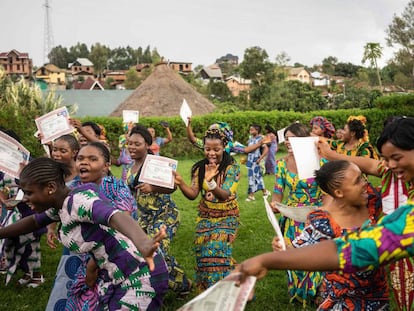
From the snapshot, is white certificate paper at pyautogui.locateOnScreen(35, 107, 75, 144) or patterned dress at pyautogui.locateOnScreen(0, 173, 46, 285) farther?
white certificate paper at pyautogui.locateOnScreen(35, 107, 75, 144)

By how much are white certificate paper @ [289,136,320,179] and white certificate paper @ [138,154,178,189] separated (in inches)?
46.7

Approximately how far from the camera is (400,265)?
2.88 meters

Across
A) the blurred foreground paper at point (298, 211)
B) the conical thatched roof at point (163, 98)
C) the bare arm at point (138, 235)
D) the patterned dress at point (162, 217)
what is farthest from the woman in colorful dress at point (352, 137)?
the conical thatched roof at point (163, 98)

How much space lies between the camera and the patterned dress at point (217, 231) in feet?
16.7

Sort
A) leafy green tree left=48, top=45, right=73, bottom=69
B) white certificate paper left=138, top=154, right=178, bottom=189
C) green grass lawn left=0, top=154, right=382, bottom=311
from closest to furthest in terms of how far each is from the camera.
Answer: white certificate paper left=138, top=154, right=178, bottom=189, green grass lawn left=0, top=154, right=382, bottom=311, leafy green tree left=48, top=45, right=73, bottom=69

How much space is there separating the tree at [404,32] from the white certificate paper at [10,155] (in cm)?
5249

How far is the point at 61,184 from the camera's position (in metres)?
3.15

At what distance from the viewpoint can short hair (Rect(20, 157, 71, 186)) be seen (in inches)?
120

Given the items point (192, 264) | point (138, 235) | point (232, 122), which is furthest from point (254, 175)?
point (232, 122)

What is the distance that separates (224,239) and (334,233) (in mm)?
Result: 2235

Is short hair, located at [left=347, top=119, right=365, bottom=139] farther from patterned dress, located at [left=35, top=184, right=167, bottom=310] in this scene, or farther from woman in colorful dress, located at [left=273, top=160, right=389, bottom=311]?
patterned dress, located at [left=35, top=184, right=167, bottom=310]

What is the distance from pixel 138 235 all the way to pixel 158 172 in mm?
1981

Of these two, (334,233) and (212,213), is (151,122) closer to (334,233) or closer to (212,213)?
(212,213)

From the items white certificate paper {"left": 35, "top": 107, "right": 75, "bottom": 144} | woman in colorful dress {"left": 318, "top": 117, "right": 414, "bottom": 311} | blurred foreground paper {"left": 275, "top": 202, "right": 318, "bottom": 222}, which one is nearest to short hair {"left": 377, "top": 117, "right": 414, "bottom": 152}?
woman in colorful dress {"left": 318, "top": 117, "right": 414, "bottom": 311}
